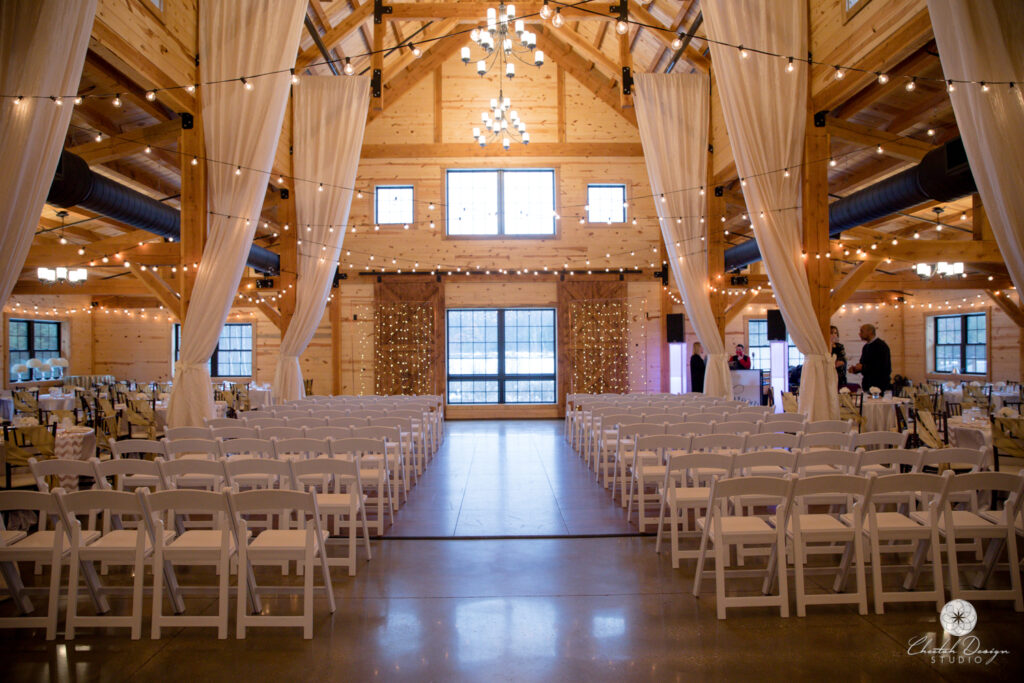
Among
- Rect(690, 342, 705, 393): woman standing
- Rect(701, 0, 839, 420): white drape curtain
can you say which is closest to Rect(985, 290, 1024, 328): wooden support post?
Rect(690, 342, 705, 393): woman standing

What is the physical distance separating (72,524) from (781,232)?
26.4 ft

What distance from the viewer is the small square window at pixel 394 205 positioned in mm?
16375

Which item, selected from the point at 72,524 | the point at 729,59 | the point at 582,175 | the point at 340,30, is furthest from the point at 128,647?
the point at 582,175

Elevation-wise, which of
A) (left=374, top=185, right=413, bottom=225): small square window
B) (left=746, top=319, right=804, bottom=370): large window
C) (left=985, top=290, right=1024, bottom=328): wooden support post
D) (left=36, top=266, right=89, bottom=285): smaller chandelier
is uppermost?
(left=374, top=185, right=413, bottom=225): small square window

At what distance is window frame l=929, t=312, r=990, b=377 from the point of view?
1511 cm

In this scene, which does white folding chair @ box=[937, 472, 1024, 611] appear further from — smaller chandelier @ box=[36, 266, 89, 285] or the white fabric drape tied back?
smaller chandelier @ box=[36, 266, 89, 285]

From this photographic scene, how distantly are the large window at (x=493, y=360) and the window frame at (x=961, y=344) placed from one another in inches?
378

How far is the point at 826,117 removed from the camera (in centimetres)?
915

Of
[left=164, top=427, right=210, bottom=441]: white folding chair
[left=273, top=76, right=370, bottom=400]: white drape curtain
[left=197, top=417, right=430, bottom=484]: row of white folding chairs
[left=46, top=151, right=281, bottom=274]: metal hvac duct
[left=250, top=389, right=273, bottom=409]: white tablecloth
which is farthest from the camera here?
[left=250, top=389, right=273, bottom=409]: white tablecloth

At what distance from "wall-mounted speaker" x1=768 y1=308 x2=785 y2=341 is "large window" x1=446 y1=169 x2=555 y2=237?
5475mm

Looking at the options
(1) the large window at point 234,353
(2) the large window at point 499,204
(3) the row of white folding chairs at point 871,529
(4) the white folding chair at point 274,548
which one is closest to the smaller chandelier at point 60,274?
(1) the large window at point 234,353

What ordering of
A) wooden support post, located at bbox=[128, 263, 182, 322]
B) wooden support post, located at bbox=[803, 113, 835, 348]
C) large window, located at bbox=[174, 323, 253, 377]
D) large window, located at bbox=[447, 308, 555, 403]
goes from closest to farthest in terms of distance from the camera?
wooden support post, located at bbox=[803, 113, 835, 348] → wooden support post, located at bbox=[128, 263, 182, 322] → large window, located at bbox=[447, 308, 555, 403] → large window, located at bbox=[174, 323, 253, 377]

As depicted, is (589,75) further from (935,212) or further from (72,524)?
(72,524)

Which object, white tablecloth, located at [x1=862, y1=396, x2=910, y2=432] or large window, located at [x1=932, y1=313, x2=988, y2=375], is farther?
large window, located at [x1=932, y1=313, x2=988, y2=375]
